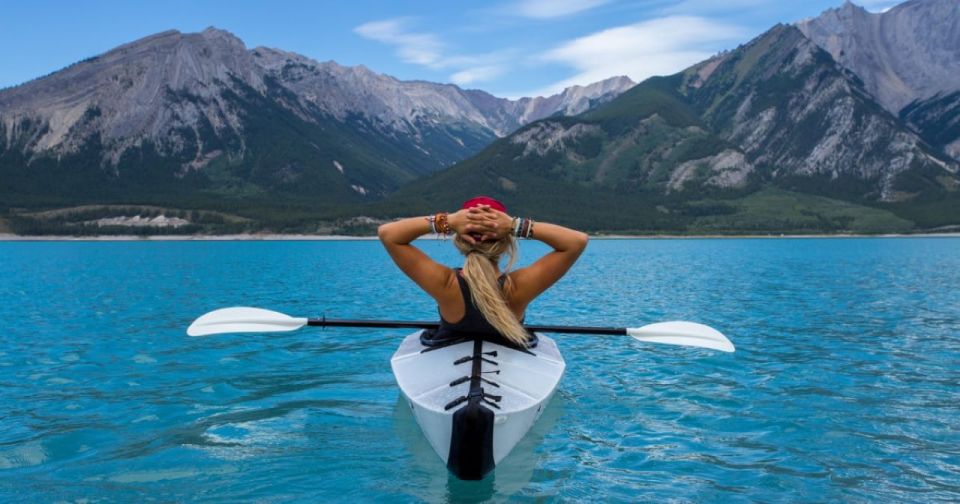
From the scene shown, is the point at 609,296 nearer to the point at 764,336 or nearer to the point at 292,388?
the point at 764,336

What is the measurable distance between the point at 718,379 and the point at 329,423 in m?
10.5

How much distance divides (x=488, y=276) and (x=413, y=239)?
1229 millimetres

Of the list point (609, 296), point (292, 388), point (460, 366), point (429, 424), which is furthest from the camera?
point (609, 296)

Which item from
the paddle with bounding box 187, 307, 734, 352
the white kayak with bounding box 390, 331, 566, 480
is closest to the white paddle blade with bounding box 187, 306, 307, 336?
the paddle with bounding box 187, 307, 734, 352

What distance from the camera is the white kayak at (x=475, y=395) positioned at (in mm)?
8836

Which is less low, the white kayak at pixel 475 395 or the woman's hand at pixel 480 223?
the woman's hand at pixel 480 223

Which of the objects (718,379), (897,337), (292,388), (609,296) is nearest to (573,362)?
(718,379)

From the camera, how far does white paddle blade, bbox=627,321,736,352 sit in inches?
561

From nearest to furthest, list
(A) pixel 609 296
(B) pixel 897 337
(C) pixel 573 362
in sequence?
(C) pixel 573 362 → (B) pixel 897 337 → (A) pixel 609 296

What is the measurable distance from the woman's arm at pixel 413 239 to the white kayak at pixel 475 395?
1.51m

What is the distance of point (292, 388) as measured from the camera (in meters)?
17.4

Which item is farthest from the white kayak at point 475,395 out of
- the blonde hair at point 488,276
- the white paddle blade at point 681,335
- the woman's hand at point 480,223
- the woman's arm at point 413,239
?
the white paddle blade at point 681,335

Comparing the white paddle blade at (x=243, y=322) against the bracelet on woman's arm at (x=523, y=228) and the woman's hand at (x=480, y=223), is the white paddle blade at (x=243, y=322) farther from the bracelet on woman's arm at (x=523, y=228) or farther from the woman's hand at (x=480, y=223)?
the bracelet on woman's arm at (x=523, y=228)

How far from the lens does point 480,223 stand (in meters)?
9.38
